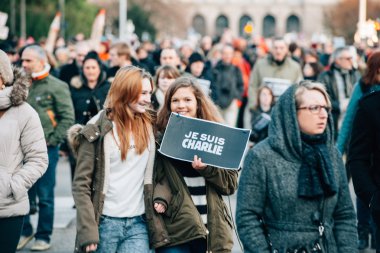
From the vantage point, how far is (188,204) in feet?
18.0

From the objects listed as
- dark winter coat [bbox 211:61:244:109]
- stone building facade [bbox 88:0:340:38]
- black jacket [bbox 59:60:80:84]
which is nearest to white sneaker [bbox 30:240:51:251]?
black jacket [bbox 59:60:80:84]

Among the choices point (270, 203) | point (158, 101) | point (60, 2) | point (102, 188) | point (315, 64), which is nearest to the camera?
point (270, 203)

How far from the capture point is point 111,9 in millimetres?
61812

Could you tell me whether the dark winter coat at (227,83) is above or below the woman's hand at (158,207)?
Answer: above

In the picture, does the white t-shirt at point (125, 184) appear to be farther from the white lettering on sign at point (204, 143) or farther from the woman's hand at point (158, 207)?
the white lettering on sign at point (204, 143)

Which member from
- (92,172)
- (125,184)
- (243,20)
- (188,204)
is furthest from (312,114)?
(243,20)

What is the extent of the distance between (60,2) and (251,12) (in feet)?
267

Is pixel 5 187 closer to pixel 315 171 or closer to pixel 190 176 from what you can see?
pixel 190 176

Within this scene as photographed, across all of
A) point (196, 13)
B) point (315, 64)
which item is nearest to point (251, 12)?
point (196, 13)

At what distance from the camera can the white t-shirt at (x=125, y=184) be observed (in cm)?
541

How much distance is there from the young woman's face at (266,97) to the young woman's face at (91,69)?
2.11 m

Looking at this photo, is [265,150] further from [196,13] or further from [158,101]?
[196,13]

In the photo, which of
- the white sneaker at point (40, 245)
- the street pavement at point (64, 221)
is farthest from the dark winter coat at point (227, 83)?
the white sneaker at point (40, 245)

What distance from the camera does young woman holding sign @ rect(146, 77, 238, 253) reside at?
5434 millimetres
